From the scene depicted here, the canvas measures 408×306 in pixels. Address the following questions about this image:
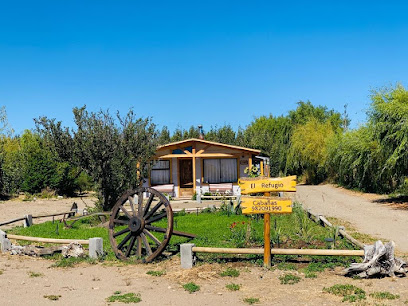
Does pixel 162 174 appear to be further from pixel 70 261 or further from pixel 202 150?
pixel 70 261

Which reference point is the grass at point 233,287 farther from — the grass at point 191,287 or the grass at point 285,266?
the grass at point 285,266

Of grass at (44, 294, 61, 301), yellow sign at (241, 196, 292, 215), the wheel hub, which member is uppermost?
yellow sign at (241, 196, 292, 215)

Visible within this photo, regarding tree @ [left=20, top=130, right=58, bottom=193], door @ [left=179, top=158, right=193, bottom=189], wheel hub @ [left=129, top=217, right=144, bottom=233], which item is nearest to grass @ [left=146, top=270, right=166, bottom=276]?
wheel hub @ [left=129, top=217, right=144, bottom=233]

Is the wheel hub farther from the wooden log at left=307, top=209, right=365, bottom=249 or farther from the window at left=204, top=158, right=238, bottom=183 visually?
Result: the window at left=204, top=158, right=238, bottom=183

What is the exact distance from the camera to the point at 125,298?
7020mm

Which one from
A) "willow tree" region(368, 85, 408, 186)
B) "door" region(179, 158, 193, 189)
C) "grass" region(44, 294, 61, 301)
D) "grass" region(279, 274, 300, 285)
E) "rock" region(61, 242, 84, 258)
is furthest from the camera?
"door" region(179, 158, 193, 189)

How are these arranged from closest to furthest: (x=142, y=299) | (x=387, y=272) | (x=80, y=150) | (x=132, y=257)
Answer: (x=142, y=299) → (x=387, y=272) → (x=132, y=257) → (x=80, y=150)

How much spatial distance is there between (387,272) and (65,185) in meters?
27.5

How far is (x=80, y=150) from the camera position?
15344mm

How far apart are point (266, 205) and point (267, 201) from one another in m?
0.08

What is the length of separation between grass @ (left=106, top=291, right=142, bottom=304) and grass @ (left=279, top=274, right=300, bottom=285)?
2.55m

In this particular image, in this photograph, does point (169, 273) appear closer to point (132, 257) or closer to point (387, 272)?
point (132, 257)

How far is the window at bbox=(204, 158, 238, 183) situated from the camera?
2839 cm

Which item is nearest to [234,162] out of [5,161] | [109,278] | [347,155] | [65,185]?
[347,155]
